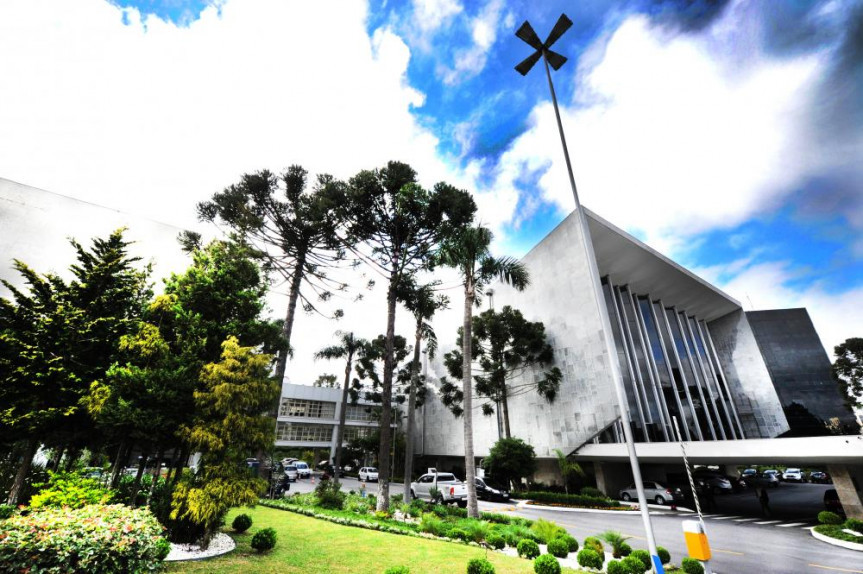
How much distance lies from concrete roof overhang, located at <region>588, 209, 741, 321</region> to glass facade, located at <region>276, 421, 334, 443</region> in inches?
1633

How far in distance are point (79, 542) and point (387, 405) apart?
1289 centimetres

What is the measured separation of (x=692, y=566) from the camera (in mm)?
7516

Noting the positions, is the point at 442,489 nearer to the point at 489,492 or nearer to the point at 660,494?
the point at 489,492

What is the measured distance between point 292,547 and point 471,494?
23.5 feet

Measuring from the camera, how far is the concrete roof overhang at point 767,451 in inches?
524

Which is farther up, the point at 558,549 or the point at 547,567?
the point at 547,567

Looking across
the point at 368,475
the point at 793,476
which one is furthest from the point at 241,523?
the point at 793,476

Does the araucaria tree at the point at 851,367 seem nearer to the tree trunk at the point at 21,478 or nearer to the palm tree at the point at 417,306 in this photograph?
the palm tree at the point at 417,306

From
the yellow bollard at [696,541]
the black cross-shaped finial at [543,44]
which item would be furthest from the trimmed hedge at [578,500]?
the black cross-shaped finial at [543,44]

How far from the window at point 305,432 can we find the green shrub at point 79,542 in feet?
149

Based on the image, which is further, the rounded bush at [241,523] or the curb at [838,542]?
the curb at [838,542]

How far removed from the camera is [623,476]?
25734 mm

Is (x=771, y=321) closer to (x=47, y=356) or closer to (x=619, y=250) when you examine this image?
(x=619, y=250)

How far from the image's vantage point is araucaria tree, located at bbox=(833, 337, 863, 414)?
29922 millimetres
